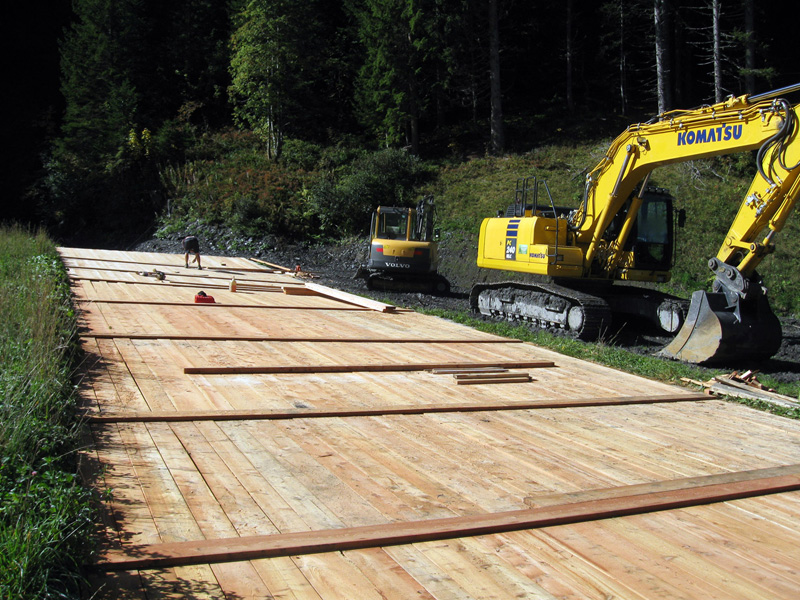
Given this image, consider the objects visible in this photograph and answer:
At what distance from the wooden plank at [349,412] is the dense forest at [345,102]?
22.5 meters

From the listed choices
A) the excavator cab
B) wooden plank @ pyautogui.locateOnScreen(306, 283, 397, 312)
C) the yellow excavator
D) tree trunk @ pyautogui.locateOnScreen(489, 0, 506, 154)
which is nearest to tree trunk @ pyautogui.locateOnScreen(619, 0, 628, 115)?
tree trunk @ pyautogui.locateOnScreen(489, 0, 506, 154)

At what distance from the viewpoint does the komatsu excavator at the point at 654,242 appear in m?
10.3

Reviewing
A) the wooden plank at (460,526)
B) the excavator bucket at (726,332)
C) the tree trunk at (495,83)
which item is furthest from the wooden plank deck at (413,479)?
the tree trunk at (495,83)

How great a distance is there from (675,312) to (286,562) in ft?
36.2

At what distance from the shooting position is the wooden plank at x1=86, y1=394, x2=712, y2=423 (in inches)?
205

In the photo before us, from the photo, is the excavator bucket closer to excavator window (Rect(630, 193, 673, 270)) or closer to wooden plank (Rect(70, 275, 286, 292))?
excavator window (Rect(630, 193, 673, 270))

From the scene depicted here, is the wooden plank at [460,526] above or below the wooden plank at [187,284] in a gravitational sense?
below

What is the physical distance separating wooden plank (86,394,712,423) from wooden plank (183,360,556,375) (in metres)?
1.41

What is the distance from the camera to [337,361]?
26.0 feet

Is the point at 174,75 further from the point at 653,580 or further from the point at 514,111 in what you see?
the point at 653,580

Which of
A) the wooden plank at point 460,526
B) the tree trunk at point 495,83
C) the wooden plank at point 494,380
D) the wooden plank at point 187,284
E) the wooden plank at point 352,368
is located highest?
the tree trunk at point 495,83

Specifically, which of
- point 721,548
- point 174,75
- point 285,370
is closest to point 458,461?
point 721,548

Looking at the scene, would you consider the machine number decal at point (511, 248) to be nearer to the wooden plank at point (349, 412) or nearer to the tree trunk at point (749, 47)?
the wooden plank at point (349, 412)

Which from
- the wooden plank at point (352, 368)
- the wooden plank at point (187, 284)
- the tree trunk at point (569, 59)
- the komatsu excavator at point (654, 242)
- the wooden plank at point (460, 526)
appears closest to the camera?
the wooden plank at point (460, 526)
